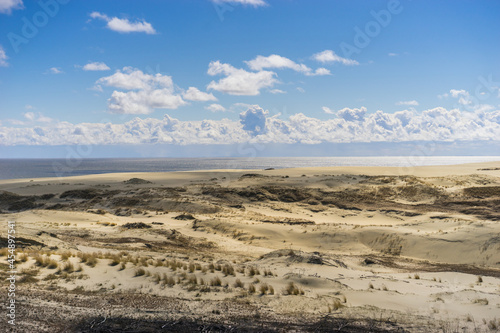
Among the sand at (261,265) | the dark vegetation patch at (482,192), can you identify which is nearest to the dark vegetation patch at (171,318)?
the sand at (261,265)

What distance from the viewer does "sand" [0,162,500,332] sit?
7.84m

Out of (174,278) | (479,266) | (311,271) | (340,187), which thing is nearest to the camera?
(174,278)

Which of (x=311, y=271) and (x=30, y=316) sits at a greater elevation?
(x=30, y=316)

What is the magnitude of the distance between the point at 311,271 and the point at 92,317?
27.5 ft

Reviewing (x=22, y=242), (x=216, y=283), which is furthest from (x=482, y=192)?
(x=22, y=242)

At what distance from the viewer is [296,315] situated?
8.24 m

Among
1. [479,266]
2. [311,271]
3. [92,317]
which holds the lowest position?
[479,266]

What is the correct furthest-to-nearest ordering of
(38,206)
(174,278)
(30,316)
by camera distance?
(38,206) → (174,278) → (30,316)

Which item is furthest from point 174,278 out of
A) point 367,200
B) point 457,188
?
point 457,188

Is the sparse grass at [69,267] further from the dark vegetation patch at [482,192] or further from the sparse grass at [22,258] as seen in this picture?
the dark vegetation patch at [482,192]

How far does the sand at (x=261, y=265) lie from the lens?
7.84 meters

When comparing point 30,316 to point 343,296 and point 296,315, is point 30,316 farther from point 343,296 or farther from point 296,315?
point 343,296

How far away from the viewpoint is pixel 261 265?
570 inches

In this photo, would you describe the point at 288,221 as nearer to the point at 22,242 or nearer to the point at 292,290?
the point at 292,290
